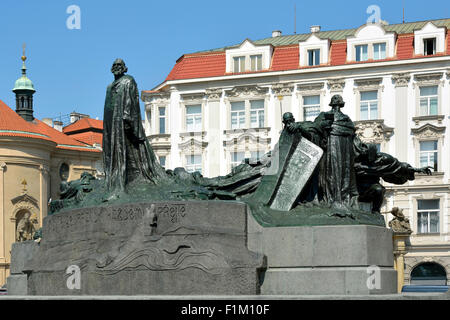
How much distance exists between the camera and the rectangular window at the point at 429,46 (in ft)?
168

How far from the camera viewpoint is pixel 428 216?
50312mm

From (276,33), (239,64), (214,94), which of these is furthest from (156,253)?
(276,33)

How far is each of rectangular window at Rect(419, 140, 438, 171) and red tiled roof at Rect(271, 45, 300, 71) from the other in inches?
327

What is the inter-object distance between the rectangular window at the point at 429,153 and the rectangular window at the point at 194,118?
12.5 meters

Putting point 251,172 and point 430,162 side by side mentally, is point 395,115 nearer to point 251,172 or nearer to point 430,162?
point 430,162

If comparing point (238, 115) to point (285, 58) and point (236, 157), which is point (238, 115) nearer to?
point (236, 157)

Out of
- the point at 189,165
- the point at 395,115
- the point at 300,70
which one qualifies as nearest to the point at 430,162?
the point at 395,115

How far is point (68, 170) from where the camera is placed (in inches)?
3039

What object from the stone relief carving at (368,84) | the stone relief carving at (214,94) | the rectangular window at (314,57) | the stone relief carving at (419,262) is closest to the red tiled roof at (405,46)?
the stone relief carving at (368,84)

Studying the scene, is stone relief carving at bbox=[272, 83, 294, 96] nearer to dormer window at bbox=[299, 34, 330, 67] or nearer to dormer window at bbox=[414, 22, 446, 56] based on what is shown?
dormer window at bbox=[299, 34, 330, 67]

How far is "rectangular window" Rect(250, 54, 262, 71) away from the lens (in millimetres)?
55062

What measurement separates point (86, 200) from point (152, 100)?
38.5 metres

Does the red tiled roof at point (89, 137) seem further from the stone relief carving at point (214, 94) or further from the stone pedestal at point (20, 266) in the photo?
the stone pedestal at point (20, 266)

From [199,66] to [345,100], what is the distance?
9.03m
